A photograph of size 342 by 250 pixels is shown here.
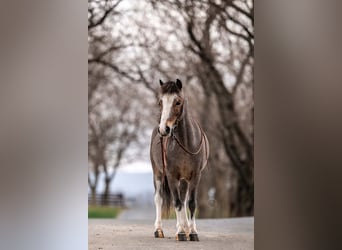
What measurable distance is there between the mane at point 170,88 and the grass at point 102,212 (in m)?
0.83

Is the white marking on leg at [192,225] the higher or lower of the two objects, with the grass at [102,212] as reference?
lower

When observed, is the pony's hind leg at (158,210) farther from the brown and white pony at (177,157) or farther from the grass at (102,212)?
the grass at (102,212)

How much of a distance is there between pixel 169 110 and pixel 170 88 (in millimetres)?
149

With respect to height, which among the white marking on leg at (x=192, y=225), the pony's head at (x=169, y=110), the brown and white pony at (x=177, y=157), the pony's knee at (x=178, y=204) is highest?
the pony's head at (x=169, y=110)

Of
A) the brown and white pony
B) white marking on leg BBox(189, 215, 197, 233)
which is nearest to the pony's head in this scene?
the brown and white pony

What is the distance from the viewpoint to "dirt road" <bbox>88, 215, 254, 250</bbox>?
4.00m

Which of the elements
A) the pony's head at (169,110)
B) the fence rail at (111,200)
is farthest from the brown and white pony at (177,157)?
the fence rail at (111,200)

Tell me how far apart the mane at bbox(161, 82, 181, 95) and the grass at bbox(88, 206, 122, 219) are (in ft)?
2.71

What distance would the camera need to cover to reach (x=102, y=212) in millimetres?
4020

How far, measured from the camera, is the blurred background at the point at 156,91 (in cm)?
403

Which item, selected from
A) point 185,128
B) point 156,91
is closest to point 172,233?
point 185,128
